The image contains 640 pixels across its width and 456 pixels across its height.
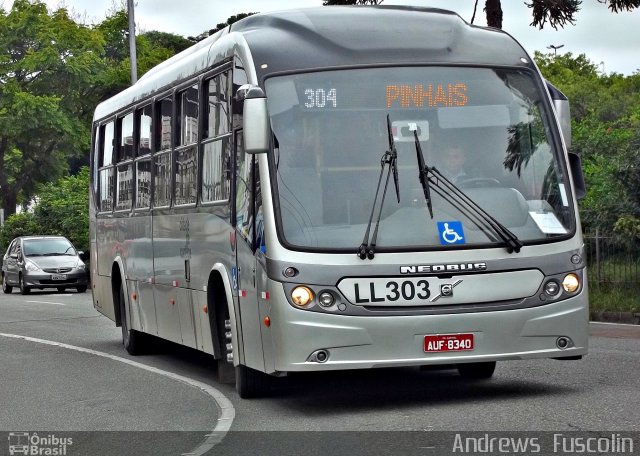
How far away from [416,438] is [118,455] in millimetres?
1898

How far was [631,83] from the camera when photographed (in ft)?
244

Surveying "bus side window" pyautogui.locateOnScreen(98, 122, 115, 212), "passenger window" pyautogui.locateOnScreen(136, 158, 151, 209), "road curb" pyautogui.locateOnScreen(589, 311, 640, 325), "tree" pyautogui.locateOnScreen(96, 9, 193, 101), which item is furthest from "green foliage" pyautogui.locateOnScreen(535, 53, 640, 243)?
"tree" pyautogui.locateOnScreen(96, 9, 193, 101)

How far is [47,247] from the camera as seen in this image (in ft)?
137

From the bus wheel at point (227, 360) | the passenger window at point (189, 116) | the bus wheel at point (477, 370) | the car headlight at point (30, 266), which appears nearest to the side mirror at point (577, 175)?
the bus wheel at point (477, 370)

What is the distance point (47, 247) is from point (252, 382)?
98.8ft

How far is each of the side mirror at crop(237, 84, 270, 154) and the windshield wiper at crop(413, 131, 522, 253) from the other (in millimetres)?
1181

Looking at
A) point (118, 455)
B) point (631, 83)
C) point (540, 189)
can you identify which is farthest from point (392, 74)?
point (631, 83)

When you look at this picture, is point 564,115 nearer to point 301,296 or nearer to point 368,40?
point 368,40

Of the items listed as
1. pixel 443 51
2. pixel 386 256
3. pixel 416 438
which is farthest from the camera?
pixel 443 51

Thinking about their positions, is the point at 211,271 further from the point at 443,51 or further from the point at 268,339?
the point at 443,51

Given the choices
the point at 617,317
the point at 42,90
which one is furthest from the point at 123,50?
the point at 617,317

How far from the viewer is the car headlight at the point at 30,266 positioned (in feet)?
132

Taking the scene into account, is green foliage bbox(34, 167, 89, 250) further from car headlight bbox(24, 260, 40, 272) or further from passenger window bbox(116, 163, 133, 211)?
passenger window bbox(116, 163, 133, 211)

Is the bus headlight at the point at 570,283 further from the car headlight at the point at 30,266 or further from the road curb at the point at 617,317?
the car headlight at the point at 30,266
